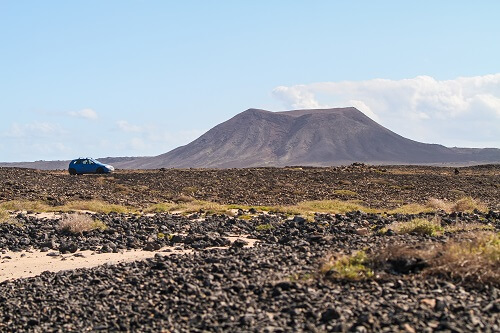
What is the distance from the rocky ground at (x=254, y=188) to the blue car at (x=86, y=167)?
19.4 ft

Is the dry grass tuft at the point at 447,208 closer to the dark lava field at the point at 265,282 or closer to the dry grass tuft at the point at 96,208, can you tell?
the dark lava field at the point at 265,282

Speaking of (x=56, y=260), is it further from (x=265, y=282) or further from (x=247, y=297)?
(x=247, y=297)

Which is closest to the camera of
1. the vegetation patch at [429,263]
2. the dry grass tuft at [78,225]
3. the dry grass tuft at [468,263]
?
the dry grass tuft at [468,263]

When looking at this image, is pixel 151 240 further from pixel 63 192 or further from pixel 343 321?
pixel 63 192

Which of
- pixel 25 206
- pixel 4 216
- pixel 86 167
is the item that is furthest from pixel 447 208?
pixel 86 167

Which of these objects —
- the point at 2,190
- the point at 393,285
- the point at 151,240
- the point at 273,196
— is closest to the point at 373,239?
the point at 393,285

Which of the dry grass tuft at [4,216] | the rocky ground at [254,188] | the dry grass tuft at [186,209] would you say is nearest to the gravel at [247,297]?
the dry grass tuft at [4,216]

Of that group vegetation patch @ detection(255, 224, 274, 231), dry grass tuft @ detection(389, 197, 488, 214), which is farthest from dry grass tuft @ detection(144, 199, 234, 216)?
dry grass tuft @ detection(389, 197, 488, 214)

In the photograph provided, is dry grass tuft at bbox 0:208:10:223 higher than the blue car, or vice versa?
the blue car

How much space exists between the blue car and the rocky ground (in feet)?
19.4

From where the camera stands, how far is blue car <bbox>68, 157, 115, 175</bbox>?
60281 mm

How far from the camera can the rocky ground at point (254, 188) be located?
3653cm

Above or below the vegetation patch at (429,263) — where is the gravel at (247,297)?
below

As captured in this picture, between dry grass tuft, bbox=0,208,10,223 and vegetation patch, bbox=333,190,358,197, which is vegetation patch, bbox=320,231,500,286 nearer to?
dry grass tuft, bbox=0,208,10,223
